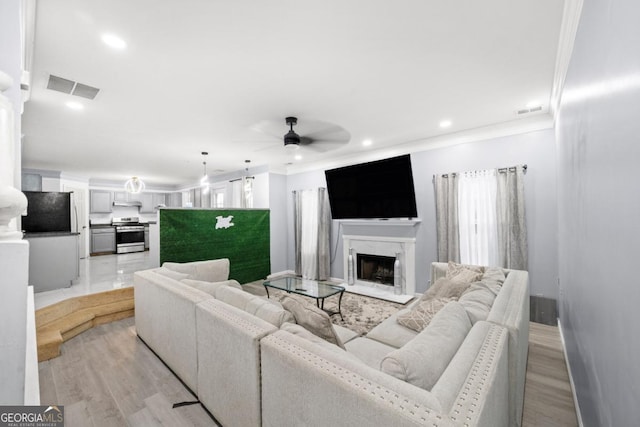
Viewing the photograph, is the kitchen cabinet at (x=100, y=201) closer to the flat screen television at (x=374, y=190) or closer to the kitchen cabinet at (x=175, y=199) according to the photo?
the kitchen cabinet at (x=175, y=199)

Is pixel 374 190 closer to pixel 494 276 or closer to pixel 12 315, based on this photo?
pixel 494 276

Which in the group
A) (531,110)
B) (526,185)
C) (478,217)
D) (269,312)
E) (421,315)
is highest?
(531,110)

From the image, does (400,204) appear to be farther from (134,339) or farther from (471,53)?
(134,339)

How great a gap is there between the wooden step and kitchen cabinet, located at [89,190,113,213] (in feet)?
20.8

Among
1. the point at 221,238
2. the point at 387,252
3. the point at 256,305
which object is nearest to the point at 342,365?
the point at 256,305

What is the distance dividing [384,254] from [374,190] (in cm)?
122

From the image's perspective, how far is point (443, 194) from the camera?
13.4ft

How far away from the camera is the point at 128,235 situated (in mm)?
8578

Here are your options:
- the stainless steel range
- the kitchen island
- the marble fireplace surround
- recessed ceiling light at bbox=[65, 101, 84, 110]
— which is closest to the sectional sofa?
the marble fireplace surround

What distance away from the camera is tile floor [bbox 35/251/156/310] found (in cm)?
375

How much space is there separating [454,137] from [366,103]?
189 centimetres

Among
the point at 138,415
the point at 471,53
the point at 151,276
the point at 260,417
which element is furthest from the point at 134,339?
the point at 471,53

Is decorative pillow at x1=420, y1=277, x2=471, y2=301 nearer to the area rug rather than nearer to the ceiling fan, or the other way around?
the area rug

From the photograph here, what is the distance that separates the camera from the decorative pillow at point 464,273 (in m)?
2.68
